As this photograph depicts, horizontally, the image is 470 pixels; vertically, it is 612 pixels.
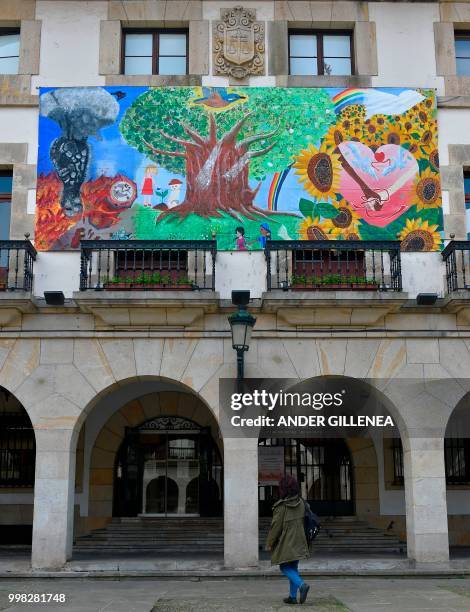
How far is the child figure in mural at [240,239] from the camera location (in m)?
13.1

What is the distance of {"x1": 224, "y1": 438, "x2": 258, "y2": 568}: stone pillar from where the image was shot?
39.8 feet

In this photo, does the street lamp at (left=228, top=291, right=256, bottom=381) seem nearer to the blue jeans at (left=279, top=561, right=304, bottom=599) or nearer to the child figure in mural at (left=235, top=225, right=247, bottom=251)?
the child figure in mural at (left=235, top=225, right=247, bottom=251)

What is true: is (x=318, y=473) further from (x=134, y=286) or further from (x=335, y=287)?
(x=134, y=286)

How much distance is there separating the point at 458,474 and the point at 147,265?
756 centimetres

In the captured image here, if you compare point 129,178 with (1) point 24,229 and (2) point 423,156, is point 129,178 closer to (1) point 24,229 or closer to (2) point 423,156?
(1) point 24,229

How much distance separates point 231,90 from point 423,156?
3.45m

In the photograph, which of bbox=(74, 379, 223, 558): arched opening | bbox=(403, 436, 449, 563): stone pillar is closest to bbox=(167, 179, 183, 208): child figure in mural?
bbox=(74, 379, 223, 558): arched opening

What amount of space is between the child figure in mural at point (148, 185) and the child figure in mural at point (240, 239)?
152 cm

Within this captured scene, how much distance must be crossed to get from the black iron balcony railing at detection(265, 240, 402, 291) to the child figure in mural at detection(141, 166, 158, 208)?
214 centimetres

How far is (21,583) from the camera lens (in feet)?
37.5

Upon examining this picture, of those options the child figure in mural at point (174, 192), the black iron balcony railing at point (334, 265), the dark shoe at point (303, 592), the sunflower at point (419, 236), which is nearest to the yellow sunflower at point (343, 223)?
the black iron balcony railing at point (334, 265)

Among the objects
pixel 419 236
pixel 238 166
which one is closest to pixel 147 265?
pixel 238 166

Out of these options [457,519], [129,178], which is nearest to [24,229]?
[129,178]

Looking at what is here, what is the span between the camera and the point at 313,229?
43.4ft
